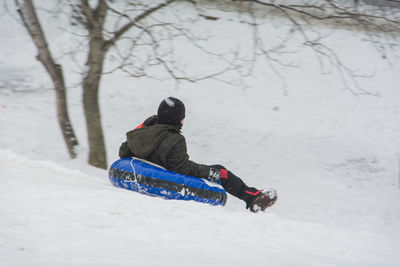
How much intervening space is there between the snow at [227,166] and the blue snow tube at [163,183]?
10.3 inches

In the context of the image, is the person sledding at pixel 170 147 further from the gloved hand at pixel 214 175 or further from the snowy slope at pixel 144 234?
the snowy slope at pixel 144 234

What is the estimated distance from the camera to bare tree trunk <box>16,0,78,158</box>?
663 centimetres

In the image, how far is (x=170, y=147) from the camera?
14.6 feet

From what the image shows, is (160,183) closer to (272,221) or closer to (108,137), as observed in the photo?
(272,221)

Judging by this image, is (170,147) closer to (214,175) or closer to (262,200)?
(214,175)

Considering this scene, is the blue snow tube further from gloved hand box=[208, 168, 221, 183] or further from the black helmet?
the black helmet

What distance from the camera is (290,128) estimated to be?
11.0m

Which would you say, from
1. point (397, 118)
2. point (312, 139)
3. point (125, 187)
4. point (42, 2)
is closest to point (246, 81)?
point (312, 139)

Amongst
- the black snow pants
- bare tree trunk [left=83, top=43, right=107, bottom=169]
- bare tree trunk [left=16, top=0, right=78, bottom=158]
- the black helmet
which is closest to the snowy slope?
the black snow pants

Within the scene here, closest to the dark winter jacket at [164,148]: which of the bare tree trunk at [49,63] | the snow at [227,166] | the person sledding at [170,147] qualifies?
the person sledding at [170,147]

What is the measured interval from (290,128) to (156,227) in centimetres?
817

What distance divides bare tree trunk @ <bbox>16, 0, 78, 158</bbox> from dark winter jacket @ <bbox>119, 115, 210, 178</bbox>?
2836 millimetres

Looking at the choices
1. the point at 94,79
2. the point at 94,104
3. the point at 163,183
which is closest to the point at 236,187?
the point at 163,183

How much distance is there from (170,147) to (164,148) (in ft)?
0.22
